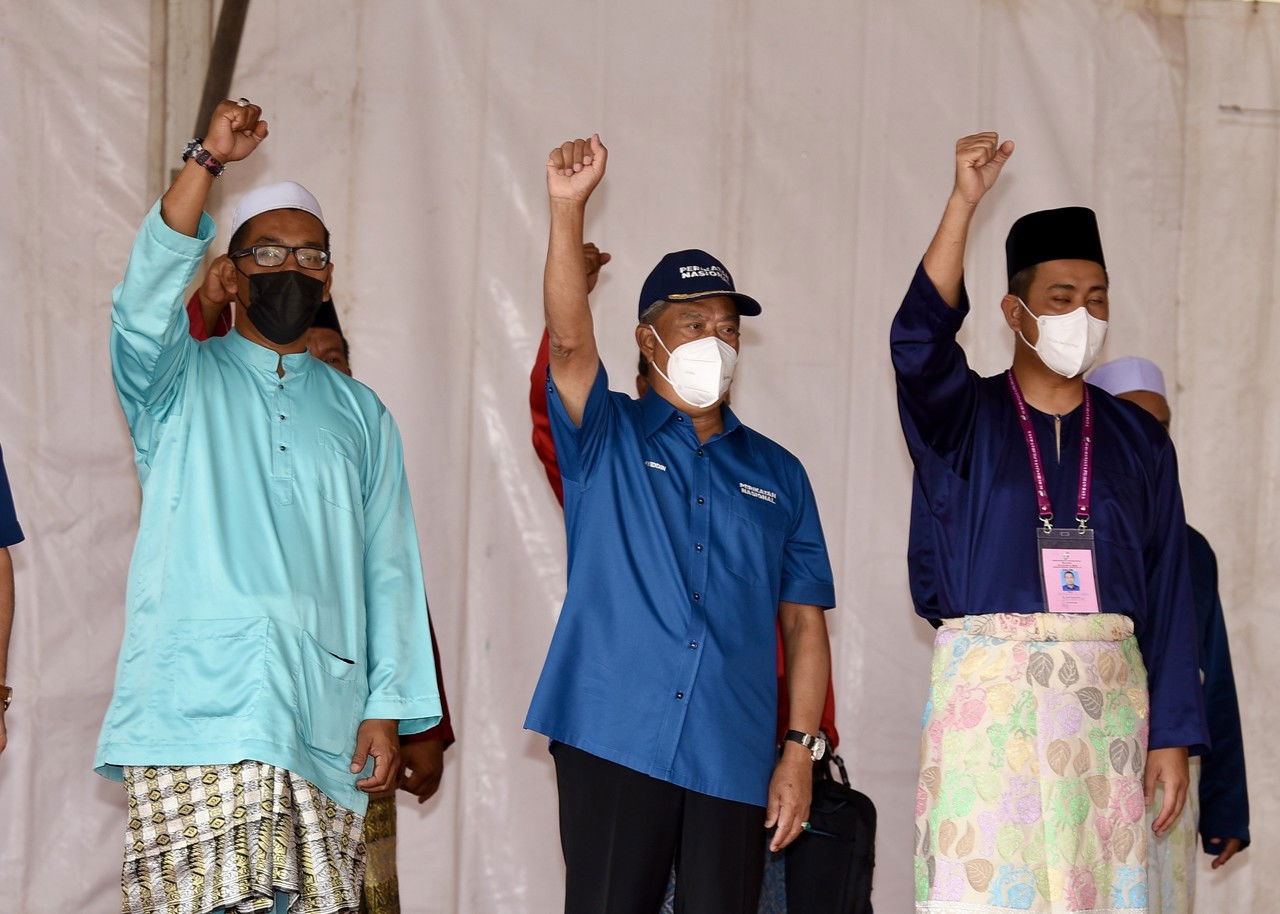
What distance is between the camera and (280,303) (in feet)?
9.72

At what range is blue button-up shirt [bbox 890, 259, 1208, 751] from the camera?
3.15m

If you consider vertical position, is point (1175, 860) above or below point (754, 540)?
below

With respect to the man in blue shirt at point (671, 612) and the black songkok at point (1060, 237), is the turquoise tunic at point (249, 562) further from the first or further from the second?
the black songkok at point (1060, 237)

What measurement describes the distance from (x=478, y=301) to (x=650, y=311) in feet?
3.52

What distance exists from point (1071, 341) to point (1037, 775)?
94 cm

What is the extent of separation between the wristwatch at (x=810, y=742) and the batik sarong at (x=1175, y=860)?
78cm

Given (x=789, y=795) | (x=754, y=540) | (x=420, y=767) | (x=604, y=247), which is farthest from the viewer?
(x=604, y=247)

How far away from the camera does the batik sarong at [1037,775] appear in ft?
9.99

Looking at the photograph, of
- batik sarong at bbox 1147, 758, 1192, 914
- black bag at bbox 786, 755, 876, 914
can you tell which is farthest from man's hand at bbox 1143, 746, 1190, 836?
black bag at bbox 786, 755, 876, 914

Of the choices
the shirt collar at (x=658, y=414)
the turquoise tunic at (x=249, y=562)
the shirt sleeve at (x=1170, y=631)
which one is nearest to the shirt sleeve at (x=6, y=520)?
the turquoise tunic at (x=249, y=562)

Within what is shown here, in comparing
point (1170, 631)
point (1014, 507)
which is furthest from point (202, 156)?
point (1170, 631)

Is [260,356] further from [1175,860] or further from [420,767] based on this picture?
[1175,860]

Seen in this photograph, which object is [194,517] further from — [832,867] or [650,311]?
[832,867]

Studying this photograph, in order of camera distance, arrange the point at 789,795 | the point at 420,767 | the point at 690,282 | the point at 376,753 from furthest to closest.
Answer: the point at 420,767 → the point at 690,282 → the point at 789,795 → the point at 376,753
